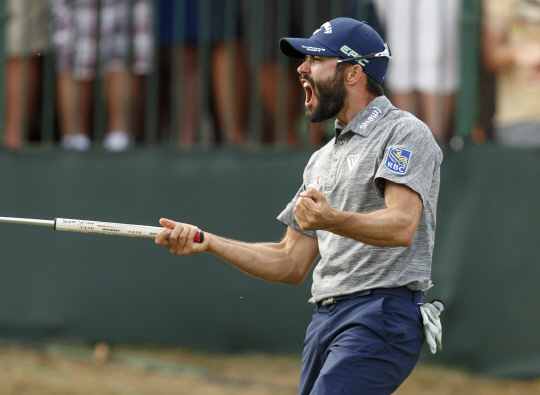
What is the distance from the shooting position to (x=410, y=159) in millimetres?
3135

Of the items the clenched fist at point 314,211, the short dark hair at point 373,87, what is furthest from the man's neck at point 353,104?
the clenched fist at point 314,211

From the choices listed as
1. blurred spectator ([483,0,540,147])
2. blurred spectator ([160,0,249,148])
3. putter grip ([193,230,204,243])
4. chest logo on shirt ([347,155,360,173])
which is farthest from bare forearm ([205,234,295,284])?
blurred spectator ([483,0,540,147])

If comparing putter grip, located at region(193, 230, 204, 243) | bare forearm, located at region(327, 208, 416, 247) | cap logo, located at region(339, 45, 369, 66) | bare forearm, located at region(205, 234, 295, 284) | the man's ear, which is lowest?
bare forearm, located at region(205, 234, 295, 284)

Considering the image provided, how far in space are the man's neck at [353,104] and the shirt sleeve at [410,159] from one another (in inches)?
13.4

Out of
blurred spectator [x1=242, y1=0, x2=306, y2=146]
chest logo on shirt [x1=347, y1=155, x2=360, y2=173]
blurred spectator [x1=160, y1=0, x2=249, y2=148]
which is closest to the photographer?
chest logo on shirt [x1=347, y1=155, x2=360, y2=173]

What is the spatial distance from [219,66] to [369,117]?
285 centimetres

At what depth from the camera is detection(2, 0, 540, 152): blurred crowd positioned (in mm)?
5699

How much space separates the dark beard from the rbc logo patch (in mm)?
508

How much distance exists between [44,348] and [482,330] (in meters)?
3.36

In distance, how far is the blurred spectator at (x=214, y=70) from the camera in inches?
239

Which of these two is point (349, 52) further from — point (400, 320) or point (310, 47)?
point (400, 320)

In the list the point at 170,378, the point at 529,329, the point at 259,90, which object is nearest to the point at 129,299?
the point at 170,378

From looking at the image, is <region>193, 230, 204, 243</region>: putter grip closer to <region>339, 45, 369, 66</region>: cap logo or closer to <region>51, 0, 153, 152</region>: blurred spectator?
<region>339, 45, 369, 66</region>: cap logo

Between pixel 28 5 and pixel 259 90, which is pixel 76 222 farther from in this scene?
pixel 28 5
